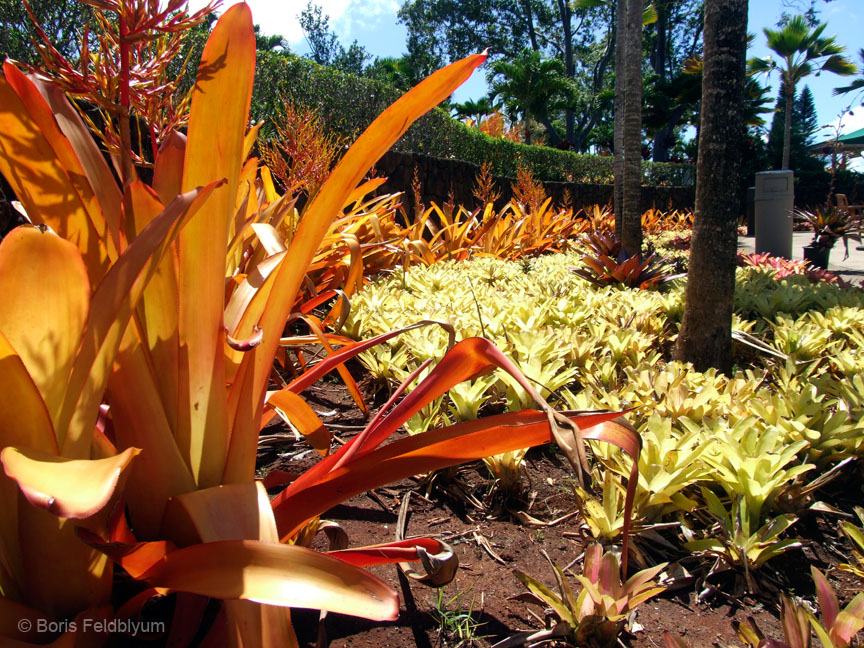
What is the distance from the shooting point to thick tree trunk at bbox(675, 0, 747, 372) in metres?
2.31

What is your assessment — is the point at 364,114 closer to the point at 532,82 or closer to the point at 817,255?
the point at 817,255

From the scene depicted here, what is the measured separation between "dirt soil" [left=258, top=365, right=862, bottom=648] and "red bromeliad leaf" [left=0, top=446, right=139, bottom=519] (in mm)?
525

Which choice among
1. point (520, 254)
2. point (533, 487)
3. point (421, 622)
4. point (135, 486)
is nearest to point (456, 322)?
point (533, 487)

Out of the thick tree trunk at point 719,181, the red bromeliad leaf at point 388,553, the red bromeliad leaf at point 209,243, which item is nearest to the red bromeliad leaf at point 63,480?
the red bromeliad leaf at point 209,243

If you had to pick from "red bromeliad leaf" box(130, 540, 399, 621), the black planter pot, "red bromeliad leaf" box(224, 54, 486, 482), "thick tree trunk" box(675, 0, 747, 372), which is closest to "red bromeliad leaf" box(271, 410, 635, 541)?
"red bromeliad leaf" box(224, 54, 486, 482)

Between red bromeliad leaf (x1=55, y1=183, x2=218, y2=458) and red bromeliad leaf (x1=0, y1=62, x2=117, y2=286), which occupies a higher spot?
red bromeliad leaf (x1=0, y1=62, x2=117, y2=286)

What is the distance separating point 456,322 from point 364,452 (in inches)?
52.9

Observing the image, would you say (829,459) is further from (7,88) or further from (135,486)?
(7,88)

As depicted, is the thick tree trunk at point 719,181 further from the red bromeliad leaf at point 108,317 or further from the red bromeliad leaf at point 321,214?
the red bromeliad leaf at point 108,317

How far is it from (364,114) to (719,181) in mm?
8173

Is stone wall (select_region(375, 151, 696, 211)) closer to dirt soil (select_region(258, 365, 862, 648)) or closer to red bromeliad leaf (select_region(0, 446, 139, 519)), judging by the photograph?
dirt soil (select_region(258, 365, 862, 648))

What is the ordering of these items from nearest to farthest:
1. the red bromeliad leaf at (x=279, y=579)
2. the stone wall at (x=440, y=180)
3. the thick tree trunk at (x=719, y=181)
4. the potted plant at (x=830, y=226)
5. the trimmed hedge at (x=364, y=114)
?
the red bromeliad leaf at (x=279, y=579)
the thick tree trunk at (x=719, y=181)
the potted plant at (x=830, y=226)
the trimmed hedge at (x=364, y=114)
the stone wall at (x=440, y=180)

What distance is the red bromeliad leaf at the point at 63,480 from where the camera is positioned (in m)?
0.47

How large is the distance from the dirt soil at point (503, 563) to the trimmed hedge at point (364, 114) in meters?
3.27
